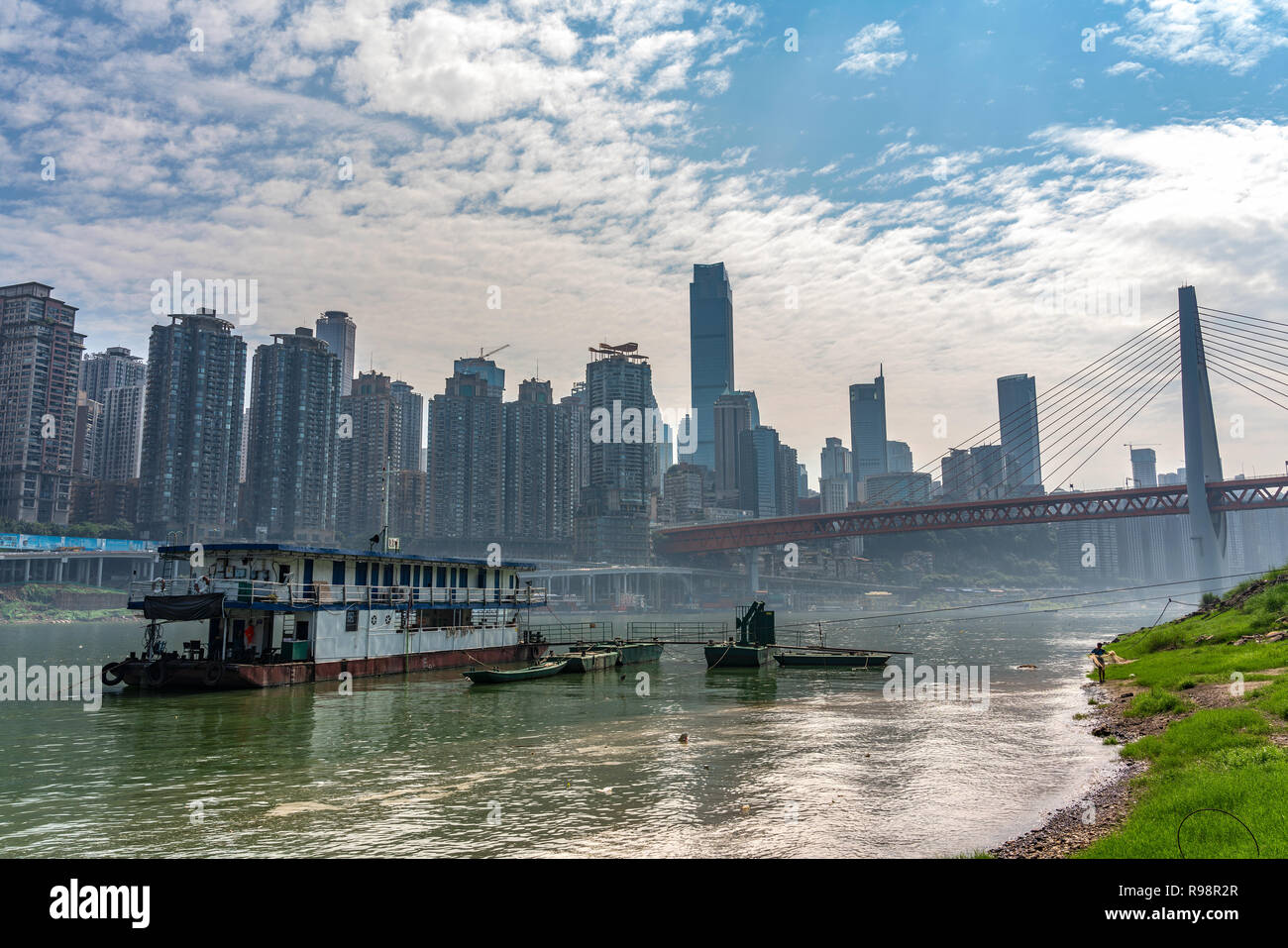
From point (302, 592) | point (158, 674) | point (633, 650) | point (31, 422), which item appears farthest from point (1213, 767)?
point (31, 422)

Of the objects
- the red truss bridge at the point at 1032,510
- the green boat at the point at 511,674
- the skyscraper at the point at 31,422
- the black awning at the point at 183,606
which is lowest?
the green boat at the point at 511,674

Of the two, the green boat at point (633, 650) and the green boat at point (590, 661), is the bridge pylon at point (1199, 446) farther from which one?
the green boat at point (590, 661)

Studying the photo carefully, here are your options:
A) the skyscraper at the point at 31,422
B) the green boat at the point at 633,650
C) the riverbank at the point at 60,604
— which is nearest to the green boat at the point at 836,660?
the green boat at the point at 633,650

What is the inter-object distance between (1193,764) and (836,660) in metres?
42.3

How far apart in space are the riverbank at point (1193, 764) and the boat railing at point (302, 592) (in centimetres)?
3878

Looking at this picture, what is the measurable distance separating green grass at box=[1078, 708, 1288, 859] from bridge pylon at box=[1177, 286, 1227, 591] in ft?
347

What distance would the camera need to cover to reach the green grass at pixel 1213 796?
12.1m

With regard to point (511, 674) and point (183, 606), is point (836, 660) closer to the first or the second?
point (511, 674)

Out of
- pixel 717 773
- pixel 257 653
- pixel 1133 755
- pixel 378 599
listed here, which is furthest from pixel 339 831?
pixel 378 599
